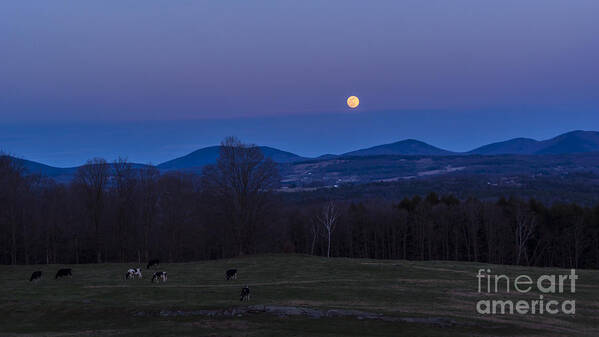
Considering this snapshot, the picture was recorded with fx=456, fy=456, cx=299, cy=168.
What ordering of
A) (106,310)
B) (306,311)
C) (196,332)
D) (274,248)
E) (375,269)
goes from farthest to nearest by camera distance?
(274,248) → (375,269) → (106,310) → (306,311) → (196,332)

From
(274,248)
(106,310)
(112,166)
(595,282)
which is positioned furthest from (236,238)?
(595,282)

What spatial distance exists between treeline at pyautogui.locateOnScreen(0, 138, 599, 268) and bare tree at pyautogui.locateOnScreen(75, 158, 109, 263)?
166 mm

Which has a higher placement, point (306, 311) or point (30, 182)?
point (30, 182)

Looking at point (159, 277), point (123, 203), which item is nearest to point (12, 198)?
point (123, 203)

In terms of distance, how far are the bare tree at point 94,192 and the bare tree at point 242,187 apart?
17.4m

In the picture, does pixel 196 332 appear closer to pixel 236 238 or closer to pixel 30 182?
pixel 236 238

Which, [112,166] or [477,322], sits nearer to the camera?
[477,322]

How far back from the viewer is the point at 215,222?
259 feet

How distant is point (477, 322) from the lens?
26.8 m

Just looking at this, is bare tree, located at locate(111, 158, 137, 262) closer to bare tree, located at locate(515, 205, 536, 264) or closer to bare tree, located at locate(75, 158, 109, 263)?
bare tree, located at locate(75, 158, 109, 263)

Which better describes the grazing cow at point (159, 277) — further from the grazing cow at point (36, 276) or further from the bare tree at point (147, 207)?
the bare tree at point (147, 207)

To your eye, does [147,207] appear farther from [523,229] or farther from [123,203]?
[523,229]

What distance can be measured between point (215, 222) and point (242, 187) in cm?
961

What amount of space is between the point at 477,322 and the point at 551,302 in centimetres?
1072
